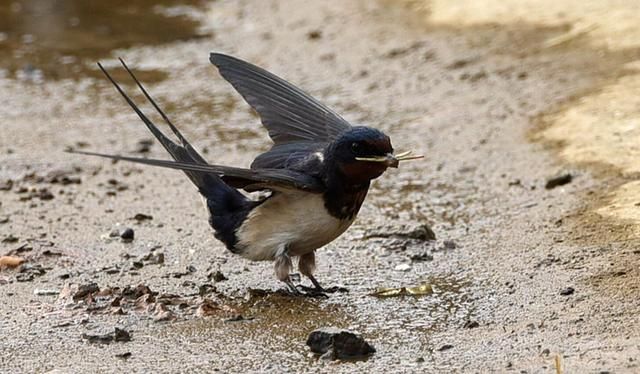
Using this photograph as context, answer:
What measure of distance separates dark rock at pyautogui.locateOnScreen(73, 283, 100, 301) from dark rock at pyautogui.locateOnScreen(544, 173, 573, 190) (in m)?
2.66

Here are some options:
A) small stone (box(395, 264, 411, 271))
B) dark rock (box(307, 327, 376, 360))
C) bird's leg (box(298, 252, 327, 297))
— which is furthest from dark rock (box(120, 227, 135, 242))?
dark rock (box(307, 327, 376, 360))

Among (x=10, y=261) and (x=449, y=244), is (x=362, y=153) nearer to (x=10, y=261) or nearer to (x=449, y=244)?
(x=449, y=244)

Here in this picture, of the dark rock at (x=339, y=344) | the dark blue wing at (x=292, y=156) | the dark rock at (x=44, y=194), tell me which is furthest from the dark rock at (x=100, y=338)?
the dark rock at (x=44, y=194)

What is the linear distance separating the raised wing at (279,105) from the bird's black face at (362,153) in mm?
763

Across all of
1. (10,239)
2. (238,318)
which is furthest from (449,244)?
(10,239)

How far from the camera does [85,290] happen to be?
546cm

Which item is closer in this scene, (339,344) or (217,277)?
(339,344)

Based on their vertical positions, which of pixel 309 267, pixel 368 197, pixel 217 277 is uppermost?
pixel 309 267

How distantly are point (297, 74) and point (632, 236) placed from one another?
16.8 ft

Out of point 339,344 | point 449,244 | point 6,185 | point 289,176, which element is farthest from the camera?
point 6,185

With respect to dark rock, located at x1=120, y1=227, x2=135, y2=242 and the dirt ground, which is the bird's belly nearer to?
the dirt ground

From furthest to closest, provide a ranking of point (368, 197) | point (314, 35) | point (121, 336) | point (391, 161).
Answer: point (314, 35)
point (368, 197)
point (391, 161)
point (121, 336)

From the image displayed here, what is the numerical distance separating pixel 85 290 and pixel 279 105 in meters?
1.32

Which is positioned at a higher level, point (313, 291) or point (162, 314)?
point (162, 314)
